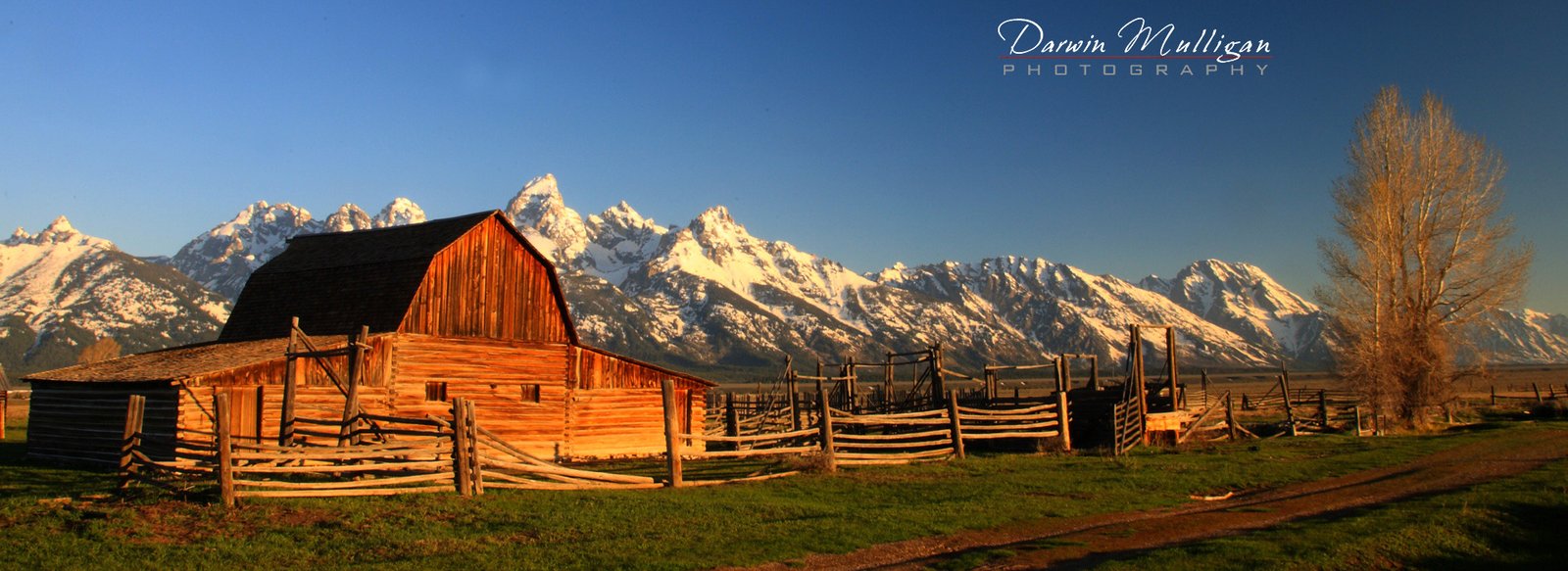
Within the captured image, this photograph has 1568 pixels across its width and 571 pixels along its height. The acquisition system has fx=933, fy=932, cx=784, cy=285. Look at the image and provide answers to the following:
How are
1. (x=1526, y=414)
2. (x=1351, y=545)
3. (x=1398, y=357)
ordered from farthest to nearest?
(x=1526, y=414)
(x=1398, y=357)
(x=1351, y=545)

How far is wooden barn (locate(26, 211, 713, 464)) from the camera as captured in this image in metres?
24.4

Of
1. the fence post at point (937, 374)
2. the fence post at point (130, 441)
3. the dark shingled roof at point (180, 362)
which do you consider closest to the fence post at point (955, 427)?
the fence post at point (937, 374)

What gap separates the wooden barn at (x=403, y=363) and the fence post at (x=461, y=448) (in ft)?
23.7

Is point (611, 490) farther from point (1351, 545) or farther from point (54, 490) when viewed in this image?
point (1351, 545)

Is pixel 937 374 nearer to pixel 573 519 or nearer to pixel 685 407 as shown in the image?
pixel 685 407

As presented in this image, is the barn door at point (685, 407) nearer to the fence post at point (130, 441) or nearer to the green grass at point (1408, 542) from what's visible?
the fence post at point (130, 441)

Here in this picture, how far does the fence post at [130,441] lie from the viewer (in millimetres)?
16339

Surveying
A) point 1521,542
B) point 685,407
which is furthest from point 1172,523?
point 685,407

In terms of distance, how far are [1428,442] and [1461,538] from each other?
20.3 m

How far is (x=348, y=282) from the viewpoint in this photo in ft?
101

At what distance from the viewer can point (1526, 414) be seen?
4319 centimetres

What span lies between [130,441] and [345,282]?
1468 centimetres

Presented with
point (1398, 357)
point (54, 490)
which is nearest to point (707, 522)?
point (54, 490)

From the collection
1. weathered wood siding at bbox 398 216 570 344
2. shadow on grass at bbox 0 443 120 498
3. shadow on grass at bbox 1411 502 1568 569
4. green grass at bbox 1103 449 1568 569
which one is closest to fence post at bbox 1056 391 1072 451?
green grass at bbox 1103 449 1568 569
